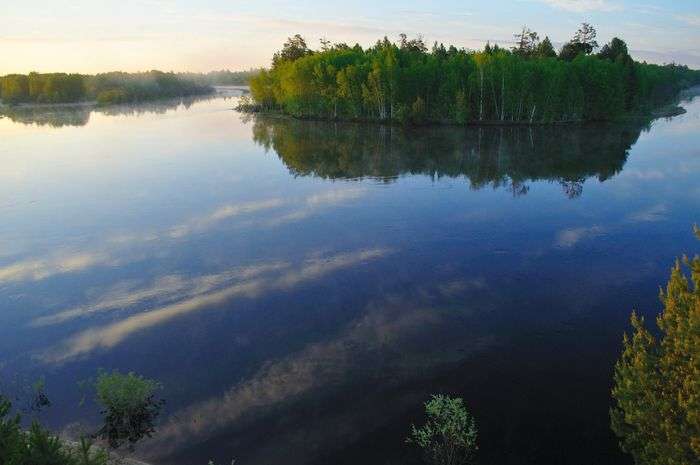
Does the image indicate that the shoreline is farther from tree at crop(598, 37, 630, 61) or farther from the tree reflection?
tree at crop(598, 37, 630, 61)

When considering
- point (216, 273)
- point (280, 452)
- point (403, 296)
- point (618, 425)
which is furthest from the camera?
point (216, 273)

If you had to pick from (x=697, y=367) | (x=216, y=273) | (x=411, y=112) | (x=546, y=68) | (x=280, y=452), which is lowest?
(x=280, y=452)

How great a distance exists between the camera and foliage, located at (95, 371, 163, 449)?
17516 mm

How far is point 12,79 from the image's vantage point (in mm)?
181000

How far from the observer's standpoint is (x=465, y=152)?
238 ft

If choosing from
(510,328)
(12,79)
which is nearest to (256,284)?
(510,328)

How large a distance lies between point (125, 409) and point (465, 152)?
63.0m

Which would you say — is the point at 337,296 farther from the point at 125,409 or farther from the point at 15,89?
the point at 15,89

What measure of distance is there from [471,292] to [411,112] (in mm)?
83023

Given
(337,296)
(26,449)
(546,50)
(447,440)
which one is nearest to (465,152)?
(337,296)

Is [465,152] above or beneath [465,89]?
beneath

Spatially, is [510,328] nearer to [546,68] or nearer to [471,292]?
[471,292]

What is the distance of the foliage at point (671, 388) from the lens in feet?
36.5

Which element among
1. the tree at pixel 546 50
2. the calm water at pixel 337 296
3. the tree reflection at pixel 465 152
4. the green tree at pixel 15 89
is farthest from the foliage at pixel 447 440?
the green tree at pixel 15 89
